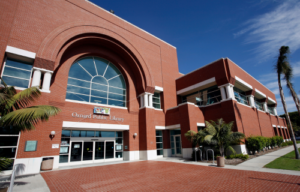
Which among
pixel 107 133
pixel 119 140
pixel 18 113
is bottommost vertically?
pixel 119 140

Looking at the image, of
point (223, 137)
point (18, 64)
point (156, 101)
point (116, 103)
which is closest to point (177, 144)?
point (156, 101)

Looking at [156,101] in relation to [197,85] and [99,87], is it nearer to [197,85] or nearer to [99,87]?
[197,85]

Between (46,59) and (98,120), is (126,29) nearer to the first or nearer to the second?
(46,59)

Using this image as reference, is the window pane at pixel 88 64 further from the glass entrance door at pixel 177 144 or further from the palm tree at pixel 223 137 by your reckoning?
the palm tree at pixel 223 137

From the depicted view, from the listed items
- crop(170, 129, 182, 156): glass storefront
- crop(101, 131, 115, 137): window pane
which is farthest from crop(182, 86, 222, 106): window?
crop(101, 131, 115, 137): window pane

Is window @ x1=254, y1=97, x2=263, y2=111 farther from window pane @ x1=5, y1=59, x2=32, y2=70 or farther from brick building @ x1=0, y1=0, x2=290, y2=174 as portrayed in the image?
window pane @ x1=5, y1=59, x2=32, y2=70

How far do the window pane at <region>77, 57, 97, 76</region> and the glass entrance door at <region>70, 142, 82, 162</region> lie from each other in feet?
24.1

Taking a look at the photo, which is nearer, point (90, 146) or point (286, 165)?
point (286, 165)

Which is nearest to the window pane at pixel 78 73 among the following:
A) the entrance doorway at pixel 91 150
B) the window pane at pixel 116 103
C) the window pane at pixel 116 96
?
the window pane at pixel 116 96

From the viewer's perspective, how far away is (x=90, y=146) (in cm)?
1612

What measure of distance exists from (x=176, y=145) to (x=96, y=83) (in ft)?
38.6

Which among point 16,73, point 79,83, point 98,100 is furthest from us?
point 98,100

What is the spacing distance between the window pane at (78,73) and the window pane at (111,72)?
2.14m

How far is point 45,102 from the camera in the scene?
42.6 ft
